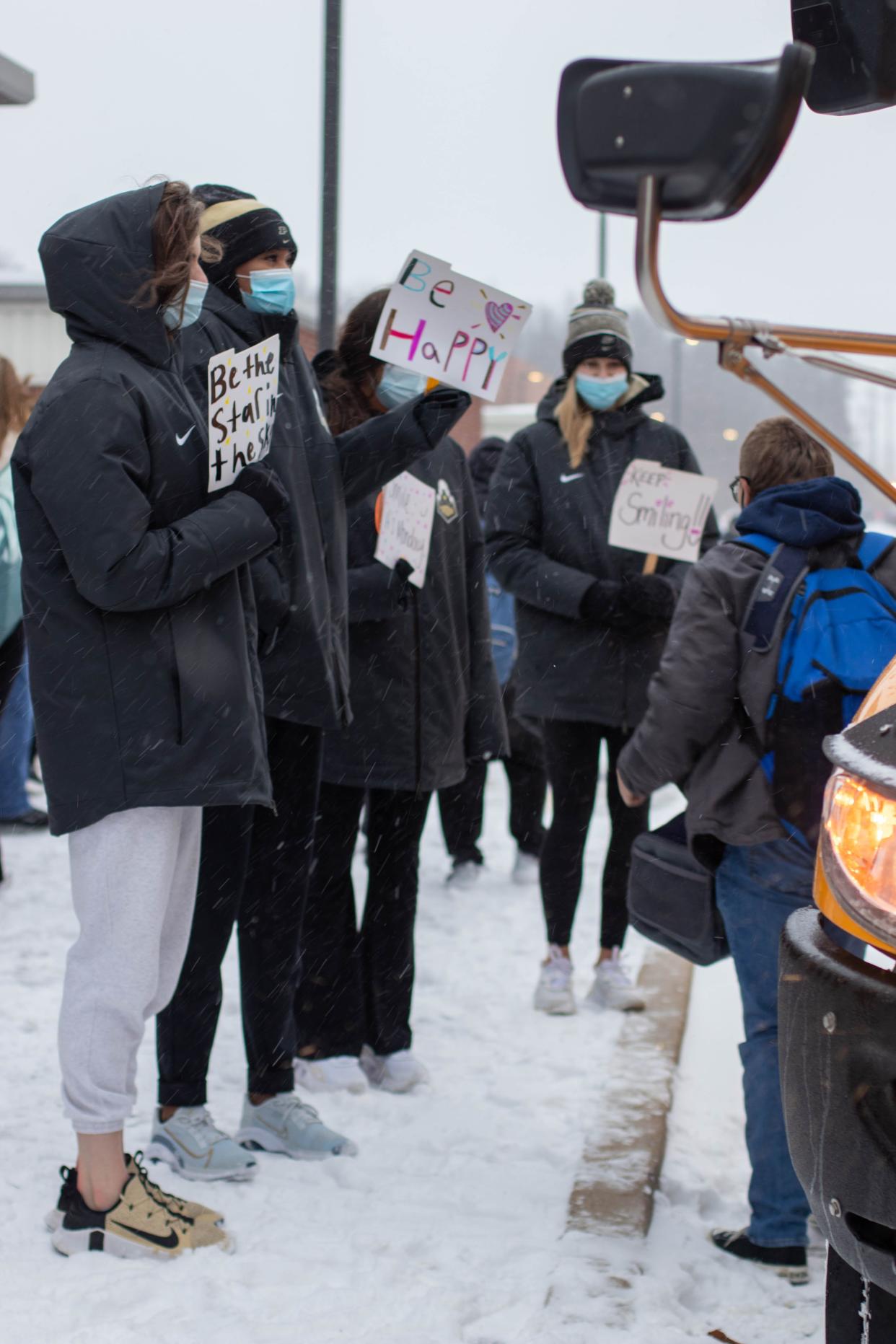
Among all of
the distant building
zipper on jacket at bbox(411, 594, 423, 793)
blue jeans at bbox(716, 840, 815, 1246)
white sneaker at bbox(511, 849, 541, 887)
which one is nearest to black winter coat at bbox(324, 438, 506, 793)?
zipper on jacket at bbox(411, 594, 423, 793)

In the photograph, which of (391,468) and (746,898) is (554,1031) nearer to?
(746,898)

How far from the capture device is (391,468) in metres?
3.81

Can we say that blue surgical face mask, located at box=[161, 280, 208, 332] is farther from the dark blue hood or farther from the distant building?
the distant building

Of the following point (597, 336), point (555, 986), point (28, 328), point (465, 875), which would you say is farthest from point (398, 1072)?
point (28, 328)

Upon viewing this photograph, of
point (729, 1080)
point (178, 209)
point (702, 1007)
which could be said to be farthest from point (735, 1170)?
point (178, 209)

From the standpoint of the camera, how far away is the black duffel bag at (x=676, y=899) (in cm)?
346

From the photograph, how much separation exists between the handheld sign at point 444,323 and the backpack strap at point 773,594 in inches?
34.7

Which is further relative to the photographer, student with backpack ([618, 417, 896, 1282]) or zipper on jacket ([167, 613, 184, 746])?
student with backpack ([618, 417, 896, 1282])

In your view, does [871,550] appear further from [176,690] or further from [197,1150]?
[197,1150]

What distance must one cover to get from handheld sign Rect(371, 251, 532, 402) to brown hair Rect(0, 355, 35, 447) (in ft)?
7.39

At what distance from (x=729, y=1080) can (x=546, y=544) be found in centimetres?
187

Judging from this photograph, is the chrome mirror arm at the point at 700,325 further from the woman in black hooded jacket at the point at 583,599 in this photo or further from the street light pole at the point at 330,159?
the street light pole at the point at 330,159

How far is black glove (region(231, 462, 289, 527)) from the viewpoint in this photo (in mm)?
3053

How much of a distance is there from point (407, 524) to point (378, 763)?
0.66 m
